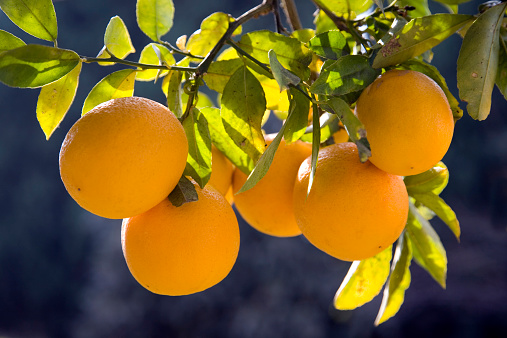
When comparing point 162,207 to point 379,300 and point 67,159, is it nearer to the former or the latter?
point 67,159

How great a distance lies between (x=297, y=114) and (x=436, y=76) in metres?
0.18

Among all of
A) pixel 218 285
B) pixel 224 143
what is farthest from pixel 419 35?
pixel 218 285

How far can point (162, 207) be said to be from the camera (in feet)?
1.68

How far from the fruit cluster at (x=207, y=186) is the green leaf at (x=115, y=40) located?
100mm

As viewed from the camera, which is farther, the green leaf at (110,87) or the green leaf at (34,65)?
the green leaf at (110,87)

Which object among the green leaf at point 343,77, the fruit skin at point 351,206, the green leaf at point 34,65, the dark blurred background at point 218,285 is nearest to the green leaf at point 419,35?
the green leaf at point 343,77

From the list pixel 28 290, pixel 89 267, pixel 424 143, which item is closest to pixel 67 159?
pixel 424 143

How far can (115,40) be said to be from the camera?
553mm

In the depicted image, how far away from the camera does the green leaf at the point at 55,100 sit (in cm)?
53

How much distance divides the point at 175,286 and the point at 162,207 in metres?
0.09

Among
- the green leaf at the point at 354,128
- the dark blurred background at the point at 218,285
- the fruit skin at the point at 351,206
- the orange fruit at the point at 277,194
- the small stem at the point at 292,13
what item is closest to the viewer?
the green leaf at the point at 354,128

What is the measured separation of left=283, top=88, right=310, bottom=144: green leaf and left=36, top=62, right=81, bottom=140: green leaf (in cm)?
26

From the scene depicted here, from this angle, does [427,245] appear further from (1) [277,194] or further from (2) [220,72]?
(2) [220,72]

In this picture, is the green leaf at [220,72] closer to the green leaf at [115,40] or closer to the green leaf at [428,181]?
the green leaf at [115,40]
